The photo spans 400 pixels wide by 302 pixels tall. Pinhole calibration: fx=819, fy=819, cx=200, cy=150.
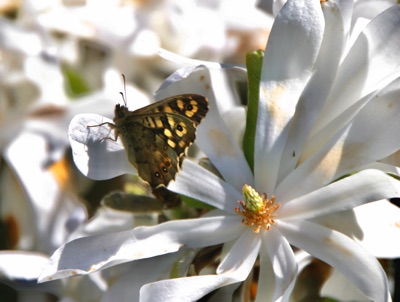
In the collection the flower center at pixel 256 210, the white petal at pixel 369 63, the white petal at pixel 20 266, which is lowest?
A: the white petal at pixel 20 266

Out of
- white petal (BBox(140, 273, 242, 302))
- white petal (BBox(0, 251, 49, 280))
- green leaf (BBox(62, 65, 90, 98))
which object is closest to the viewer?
white petal (BBox(140, 273, 242, 302))

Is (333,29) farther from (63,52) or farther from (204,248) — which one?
(63,52)

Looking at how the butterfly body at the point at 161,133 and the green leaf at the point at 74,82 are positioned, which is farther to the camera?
the green leaf at the point at 74,82

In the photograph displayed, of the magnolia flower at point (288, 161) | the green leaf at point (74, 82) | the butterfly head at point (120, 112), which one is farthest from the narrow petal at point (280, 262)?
the green leaf at point (74, 82)

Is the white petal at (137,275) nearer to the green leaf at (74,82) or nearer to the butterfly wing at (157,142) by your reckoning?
the butterfly wing at (157,142)

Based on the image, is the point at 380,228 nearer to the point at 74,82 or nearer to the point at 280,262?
the point at 280,262

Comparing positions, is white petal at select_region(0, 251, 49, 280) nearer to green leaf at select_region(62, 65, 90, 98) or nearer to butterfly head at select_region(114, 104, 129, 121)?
butterfly head at select_region(114, 104, 129, 121)

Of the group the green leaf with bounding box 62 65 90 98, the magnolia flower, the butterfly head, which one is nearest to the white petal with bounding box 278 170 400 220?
the magnolia flower
